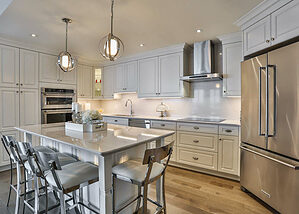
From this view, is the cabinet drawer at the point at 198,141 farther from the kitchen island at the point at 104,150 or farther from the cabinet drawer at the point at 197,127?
the kitchen island at the point at 104,150

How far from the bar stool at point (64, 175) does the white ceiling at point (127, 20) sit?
1818mm

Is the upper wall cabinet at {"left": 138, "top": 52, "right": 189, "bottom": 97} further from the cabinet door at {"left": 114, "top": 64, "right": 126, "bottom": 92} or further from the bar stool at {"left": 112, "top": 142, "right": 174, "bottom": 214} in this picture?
the bar stool at {"left": 112, "top": 142, "right": 174, "bottom": 214}

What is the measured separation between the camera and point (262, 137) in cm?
214

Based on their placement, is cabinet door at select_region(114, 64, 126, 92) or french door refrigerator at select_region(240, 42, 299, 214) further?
cabinet door at select_region(114, 64, 126, 92)

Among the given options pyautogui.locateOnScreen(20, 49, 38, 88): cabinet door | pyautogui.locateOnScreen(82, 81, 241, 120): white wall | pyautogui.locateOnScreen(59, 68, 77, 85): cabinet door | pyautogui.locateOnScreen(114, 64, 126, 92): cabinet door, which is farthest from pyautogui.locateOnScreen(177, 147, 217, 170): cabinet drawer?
pyautogui.locateOnScreen(20, 49, 38, 88): cabinet door

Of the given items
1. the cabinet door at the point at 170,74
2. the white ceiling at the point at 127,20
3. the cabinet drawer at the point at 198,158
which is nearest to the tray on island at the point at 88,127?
the white ceiling at the point at 127,20

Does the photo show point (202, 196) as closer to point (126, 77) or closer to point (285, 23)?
point (285, 23)

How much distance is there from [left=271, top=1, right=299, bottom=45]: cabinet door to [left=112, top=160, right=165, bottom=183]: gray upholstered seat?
196cm

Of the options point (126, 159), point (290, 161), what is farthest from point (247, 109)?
point (126, 159)

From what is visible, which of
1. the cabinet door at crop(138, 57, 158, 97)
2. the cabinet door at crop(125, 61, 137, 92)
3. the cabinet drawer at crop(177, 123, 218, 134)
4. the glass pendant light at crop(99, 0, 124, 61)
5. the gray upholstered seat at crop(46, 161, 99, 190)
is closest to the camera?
the gray upholstered seat at crop(46, 161, 99, 190)

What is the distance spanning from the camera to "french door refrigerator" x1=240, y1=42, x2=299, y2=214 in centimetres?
176

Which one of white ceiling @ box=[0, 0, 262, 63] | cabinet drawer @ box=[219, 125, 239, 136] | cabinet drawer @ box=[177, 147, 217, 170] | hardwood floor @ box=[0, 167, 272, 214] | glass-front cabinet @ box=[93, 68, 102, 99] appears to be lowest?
hardwood floor @ box=[0, 167, 272, 214]

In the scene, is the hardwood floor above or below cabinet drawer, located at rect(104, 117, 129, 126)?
below

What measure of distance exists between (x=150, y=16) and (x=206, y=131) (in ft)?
6.83
